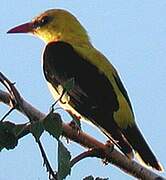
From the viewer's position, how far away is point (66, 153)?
175 centimetres

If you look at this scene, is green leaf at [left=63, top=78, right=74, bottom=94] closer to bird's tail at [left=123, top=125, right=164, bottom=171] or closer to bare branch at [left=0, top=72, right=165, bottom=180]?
bare branch at [left=0, top=72, right=165, bottom=180]

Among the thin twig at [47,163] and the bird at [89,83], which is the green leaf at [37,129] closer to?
the thin twig at [47,163]

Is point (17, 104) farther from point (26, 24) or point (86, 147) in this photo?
point (26, 24)

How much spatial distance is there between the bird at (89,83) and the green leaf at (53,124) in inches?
54.3

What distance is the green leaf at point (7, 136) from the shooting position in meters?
1.71

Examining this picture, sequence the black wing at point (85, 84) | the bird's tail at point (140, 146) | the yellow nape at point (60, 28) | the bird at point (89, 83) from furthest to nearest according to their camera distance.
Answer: the yellow nape at point (60, 28)
the black wing at point (85, 84)
the bird at point (89, 83)
the bird's tail at point (140, 146)

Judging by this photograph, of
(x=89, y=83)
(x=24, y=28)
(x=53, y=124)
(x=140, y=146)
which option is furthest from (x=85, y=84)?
(x=53, y=124)

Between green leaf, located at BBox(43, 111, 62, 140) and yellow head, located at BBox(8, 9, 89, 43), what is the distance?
334 cm

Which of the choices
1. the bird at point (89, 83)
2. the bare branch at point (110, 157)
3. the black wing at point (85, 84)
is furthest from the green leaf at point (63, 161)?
the black wing at point (85, 84)

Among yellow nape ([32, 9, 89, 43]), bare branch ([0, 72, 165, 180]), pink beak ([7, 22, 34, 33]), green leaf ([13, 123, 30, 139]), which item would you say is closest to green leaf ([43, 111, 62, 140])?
green leaf ([13, 123, 30, 139])

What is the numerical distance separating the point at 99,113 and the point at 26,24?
1754 millimetres

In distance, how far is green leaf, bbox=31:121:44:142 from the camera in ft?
5.21

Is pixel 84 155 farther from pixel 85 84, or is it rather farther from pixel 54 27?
pixel 54 27

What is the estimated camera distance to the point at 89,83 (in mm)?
4031
